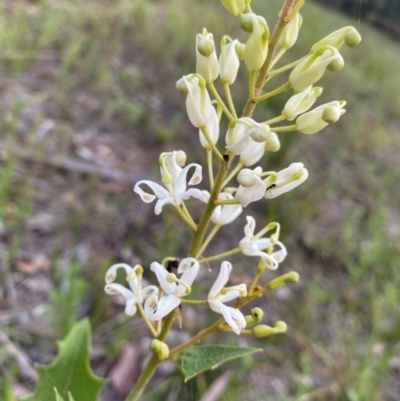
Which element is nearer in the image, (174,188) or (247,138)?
(247,138)

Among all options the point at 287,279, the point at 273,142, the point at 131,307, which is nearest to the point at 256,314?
the point at 287,279

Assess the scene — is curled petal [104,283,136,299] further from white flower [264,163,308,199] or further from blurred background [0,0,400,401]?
blurred background [0,0,400,401]

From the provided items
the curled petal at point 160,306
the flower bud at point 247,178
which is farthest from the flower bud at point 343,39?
the curled petal at point 160,306

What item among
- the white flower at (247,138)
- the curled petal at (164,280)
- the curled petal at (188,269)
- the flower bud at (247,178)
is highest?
the white flower at (247,138)

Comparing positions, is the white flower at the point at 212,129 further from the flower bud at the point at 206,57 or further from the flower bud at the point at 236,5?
the flower bud at the point at 236,5

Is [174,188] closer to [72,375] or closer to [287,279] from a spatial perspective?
[287,279]

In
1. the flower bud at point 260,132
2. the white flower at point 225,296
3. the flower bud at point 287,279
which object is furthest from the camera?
the flower bud at point 287,279

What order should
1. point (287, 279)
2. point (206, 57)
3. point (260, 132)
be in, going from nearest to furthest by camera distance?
point (260, 132) → point (206, 57) → point (287, 279)
